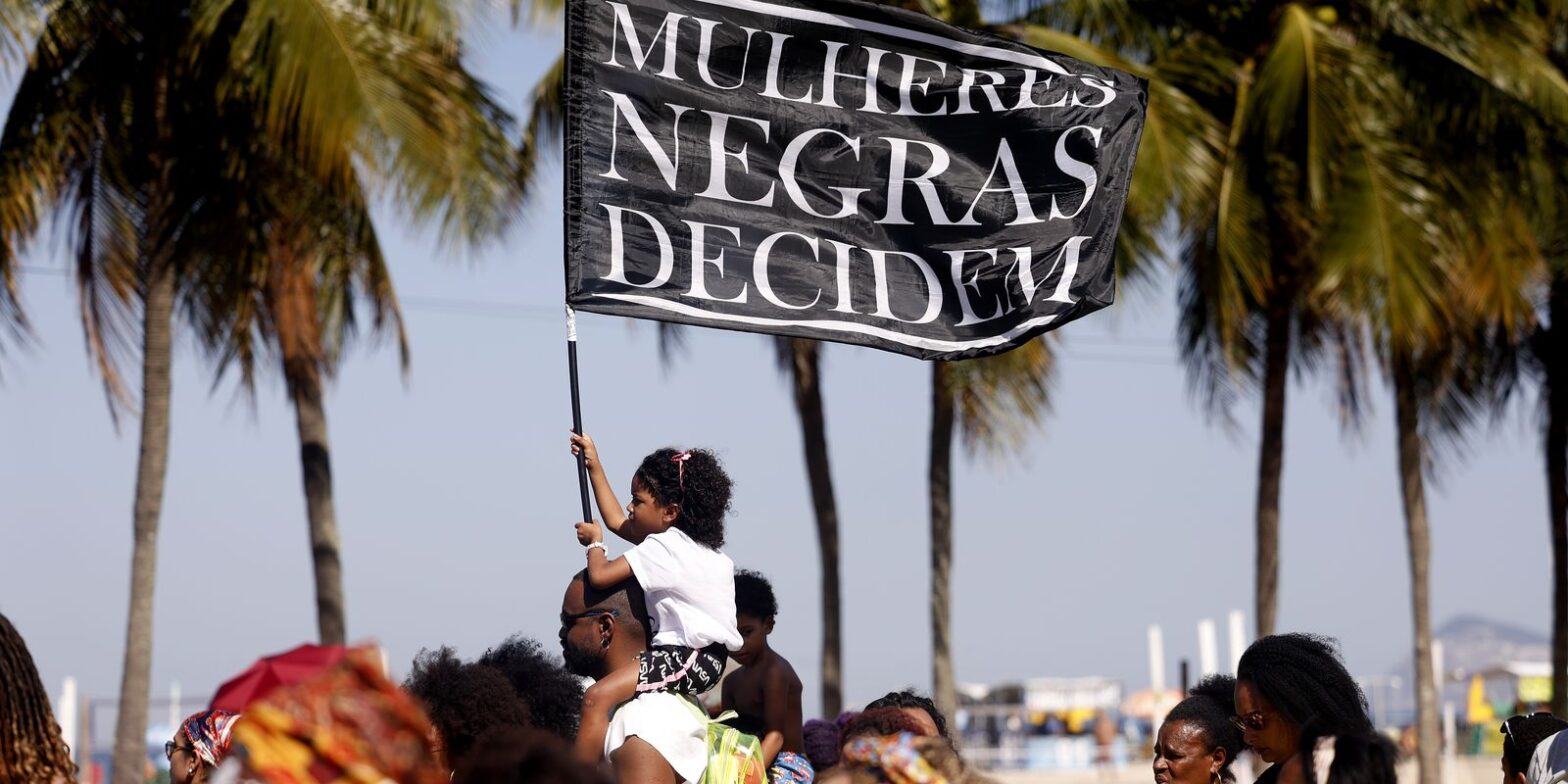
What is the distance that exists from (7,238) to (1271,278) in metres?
10.9

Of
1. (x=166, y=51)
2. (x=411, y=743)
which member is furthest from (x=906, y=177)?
(x=166, y=51)

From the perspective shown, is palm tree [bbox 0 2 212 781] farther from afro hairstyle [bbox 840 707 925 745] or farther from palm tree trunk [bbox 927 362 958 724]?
afro hairstyle [bbox 840 707 925 745]

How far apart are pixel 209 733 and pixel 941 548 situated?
12.9 meters

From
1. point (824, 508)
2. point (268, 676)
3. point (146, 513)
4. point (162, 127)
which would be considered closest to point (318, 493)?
point (146, 513)

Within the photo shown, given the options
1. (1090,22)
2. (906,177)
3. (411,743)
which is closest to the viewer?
(411,743)

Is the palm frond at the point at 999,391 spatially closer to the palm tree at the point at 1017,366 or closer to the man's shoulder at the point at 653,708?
the palm tree at the point at 1017,366

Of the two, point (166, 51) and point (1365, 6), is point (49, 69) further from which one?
point (1365, 6)

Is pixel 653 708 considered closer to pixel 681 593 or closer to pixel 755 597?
pixel 681 593

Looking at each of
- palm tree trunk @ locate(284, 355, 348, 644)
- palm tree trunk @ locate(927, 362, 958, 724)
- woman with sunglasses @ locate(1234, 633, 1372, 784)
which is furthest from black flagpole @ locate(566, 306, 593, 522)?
palm tree trunk @ locate(927, 362, 958, 724)

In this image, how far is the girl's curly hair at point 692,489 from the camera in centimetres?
560

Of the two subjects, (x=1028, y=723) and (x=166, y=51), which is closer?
(x=166, y=51)

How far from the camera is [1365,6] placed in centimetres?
1800

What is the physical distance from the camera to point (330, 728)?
2.81m

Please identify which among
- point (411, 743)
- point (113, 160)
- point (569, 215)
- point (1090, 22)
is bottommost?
point (411, 743)
